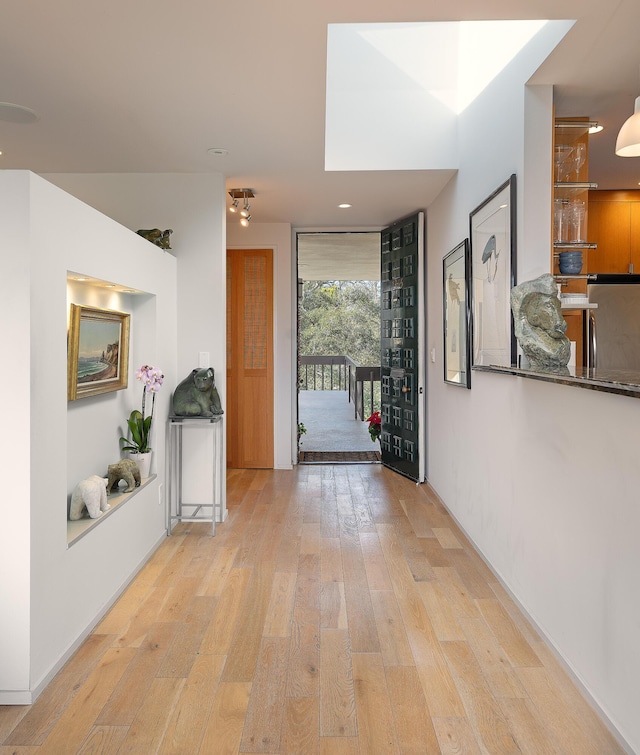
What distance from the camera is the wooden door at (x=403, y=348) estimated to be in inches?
215

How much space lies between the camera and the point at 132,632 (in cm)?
258

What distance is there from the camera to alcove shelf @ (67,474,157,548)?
248cm

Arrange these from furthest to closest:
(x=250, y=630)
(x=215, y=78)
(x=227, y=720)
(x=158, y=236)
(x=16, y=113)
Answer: (x=158, y=236) → (x=16, y=113) → (x=215, y=78) → (x=250, y=630) → (x=227, y=720)

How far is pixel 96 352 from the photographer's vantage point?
9.61 ft

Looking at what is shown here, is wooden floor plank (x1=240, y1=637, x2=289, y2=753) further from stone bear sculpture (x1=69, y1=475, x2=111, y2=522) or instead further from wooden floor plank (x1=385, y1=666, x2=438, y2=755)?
stone bear sculpture (x1=69, y1=475, x2=111, y2=522)

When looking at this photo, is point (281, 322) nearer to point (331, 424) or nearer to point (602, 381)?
point (331, 424)

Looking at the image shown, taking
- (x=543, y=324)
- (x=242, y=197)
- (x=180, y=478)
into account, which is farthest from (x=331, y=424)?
(x=543, y=324)

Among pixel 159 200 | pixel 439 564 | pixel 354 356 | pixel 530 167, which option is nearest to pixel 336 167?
pixel 159 200

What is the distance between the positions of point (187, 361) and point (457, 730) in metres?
3.01

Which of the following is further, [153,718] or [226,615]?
[226,615]

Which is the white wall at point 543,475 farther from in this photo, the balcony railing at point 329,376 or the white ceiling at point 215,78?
the balcony railing at point 329,376

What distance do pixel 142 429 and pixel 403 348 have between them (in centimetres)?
298

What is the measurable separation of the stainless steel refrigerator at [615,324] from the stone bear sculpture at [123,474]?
2729 mm

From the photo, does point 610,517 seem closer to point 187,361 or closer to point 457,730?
point 457,730
